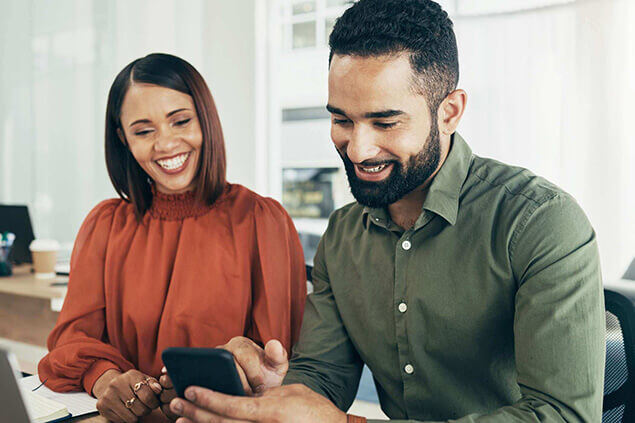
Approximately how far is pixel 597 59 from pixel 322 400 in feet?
9.41

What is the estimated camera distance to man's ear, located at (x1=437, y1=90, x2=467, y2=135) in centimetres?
117

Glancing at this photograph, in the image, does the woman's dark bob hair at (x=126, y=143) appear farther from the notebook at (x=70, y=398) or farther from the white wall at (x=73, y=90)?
the white wall at (x=73, y=90)

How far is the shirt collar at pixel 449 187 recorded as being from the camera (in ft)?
3.76

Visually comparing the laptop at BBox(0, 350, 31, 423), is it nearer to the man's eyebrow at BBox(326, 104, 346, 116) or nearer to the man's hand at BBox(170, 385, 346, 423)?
the man's hand at BBox(170, 385, 346, 423)

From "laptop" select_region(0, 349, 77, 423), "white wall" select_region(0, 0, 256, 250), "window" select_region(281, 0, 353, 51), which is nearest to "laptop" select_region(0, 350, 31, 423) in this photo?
"laptop" select_region(0, 349, 77, 423)

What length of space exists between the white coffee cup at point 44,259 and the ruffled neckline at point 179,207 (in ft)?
4.79

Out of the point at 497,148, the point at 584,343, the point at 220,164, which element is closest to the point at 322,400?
the point at 584,343

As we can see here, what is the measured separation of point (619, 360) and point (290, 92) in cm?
338

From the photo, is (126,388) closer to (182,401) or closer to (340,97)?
Answer: (182,401)

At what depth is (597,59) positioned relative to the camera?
315 cm

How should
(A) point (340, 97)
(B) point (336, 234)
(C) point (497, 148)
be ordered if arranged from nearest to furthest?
(A) point (340, 97) → (B) point (336, 234) → (C) point (497, 148)

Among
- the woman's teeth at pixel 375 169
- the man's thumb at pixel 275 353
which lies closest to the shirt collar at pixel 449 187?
the woman's teeth at pixel 375 169

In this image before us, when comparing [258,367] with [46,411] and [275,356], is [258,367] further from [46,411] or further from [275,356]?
[46,411]

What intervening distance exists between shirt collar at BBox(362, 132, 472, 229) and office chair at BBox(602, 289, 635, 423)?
32 centimetres
